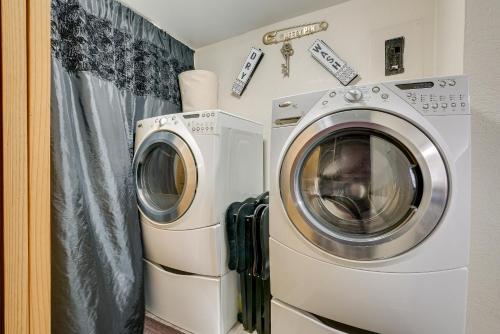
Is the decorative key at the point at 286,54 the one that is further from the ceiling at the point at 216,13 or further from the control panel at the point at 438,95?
the control panel at the point at 438,95

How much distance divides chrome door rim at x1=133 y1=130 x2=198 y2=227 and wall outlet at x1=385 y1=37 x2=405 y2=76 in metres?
1.37

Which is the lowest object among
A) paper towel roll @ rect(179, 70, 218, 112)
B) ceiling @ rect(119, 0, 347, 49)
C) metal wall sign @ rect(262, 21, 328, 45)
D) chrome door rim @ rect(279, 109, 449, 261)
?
chrome door rim @ rect(279, 109, 449, 261)

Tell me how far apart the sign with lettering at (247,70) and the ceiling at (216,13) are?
0.70 feet

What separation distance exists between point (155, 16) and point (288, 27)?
100 cm

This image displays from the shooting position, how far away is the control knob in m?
0.78

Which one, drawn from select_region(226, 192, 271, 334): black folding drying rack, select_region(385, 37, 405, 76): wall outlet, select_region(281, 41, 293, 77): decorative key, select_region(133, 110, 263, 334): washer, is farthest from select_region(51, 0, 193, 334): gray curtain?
select_region(385, 37, 405, 76): wall outlet

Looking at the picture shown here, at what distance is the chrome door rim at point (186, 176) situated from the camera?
1128mm

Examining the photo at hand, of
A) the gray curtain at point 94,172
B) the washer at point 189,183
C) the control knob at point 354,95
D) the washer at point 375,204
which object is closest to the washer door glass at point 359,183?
the washer at point 375,204

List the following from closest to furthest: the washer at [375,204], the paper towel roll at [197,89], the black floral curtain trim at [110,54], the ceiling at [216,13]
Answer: the washer at [375,204] → the black floral curtain trim at [110,54] → the ceiling at [216,13] → the paper towel roll at [197,89]

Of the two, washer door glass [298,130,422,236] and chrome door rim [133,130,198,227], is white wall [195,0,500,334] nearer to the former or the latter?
washer door glass [298,130,422,236]

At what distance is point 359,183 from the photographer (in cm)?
85

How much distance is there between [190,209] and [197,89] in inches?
40.7

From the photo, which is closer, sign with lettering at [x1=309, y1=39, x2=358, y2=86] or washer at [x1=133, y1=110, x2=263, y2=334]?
washer at [x1=133, y1=110, x2=263, y2=334]

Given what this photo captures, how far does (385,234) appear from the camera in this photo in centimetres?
73
